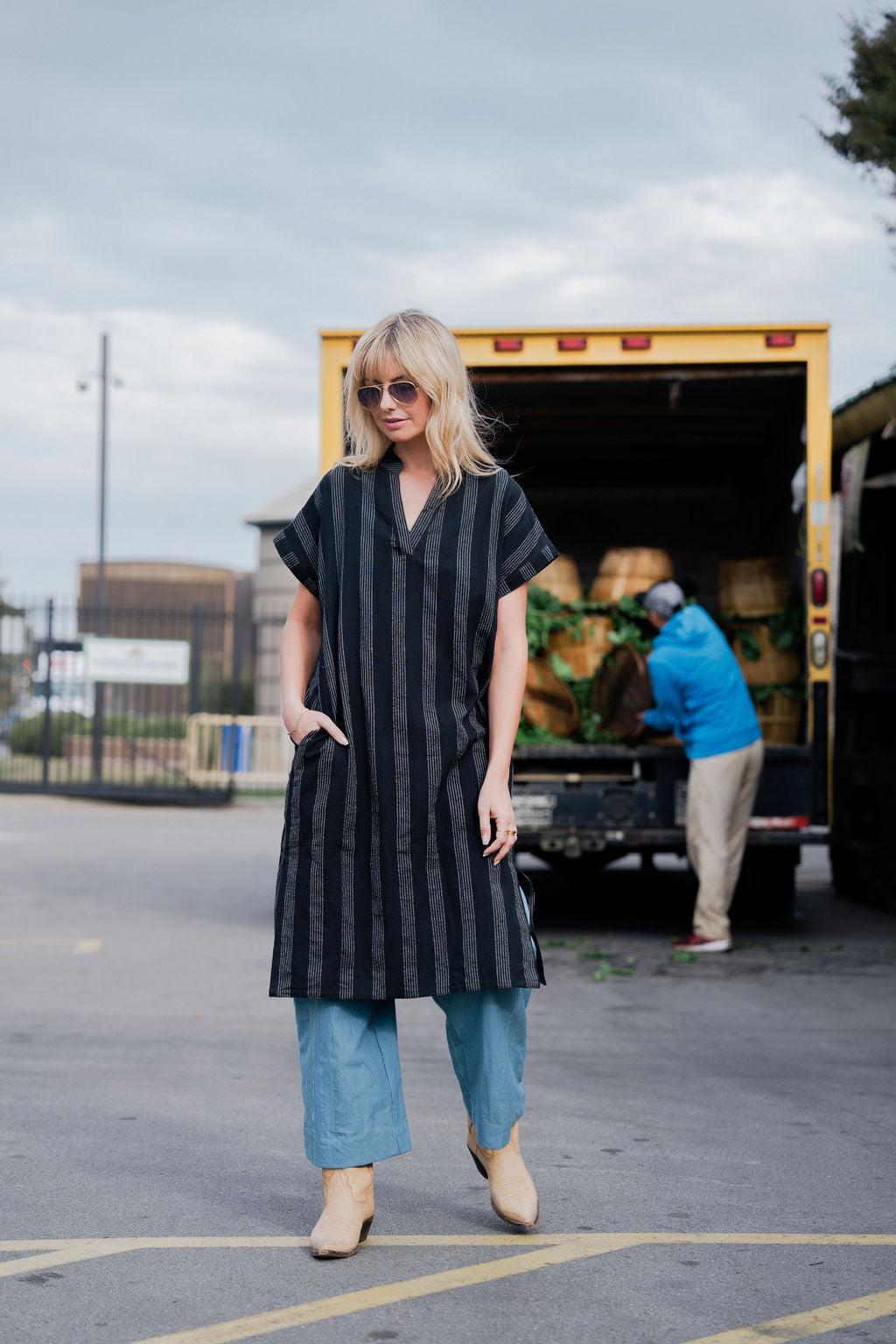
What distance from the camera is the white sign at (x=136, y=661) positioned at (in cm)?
2191

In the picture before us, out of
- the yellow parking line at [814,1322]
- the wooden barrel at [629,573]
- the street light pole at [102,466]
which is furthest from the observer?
the street light pole at [102,466]

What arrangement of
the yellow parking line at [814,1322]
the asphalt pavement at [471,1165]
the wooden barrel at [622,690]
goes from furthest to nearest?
the wooden barrel at [622,690] → the asphalt pavement at [471,1165] → the yellow parking line at [814,1322]

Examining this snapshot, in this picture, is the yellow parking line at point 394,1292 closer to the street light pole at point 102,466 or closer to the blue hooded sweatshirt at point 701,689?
the blue hooded sweatshirt at point 701,689

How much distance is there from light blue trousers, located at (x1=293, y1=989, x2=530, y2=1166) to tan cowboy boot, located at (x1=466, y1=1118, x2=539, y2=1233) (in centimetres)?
5

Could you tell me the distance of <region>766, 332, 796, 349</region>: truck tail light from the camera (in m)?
8.23

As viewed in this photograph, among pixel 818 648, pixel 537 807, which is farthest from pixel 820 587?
pixel 537 807

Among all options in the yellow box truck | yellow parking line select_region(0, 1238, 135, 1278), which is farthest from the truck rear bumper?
yellow parking line select_region(0, 1238, 135, 1278)

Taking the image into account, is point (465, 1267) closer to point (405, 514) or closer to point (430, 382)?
point (405, 514)

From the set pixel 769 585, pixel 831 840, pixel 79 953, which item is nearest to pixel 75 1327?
pixel 79 953

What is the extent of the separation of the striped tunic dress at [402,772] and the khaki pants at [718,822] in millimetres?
4759

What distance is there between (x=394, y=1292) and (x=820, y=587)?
573 cm

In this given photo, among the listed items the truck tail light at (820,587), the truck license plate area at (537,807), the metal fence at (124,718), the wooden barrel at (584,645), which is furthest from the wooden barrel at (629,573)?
the metal fence at (124,718)

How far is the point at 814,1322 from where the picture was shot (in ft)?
9.39

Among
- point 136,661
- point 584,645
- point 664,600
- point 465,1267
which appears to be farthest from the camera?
point 136,661
